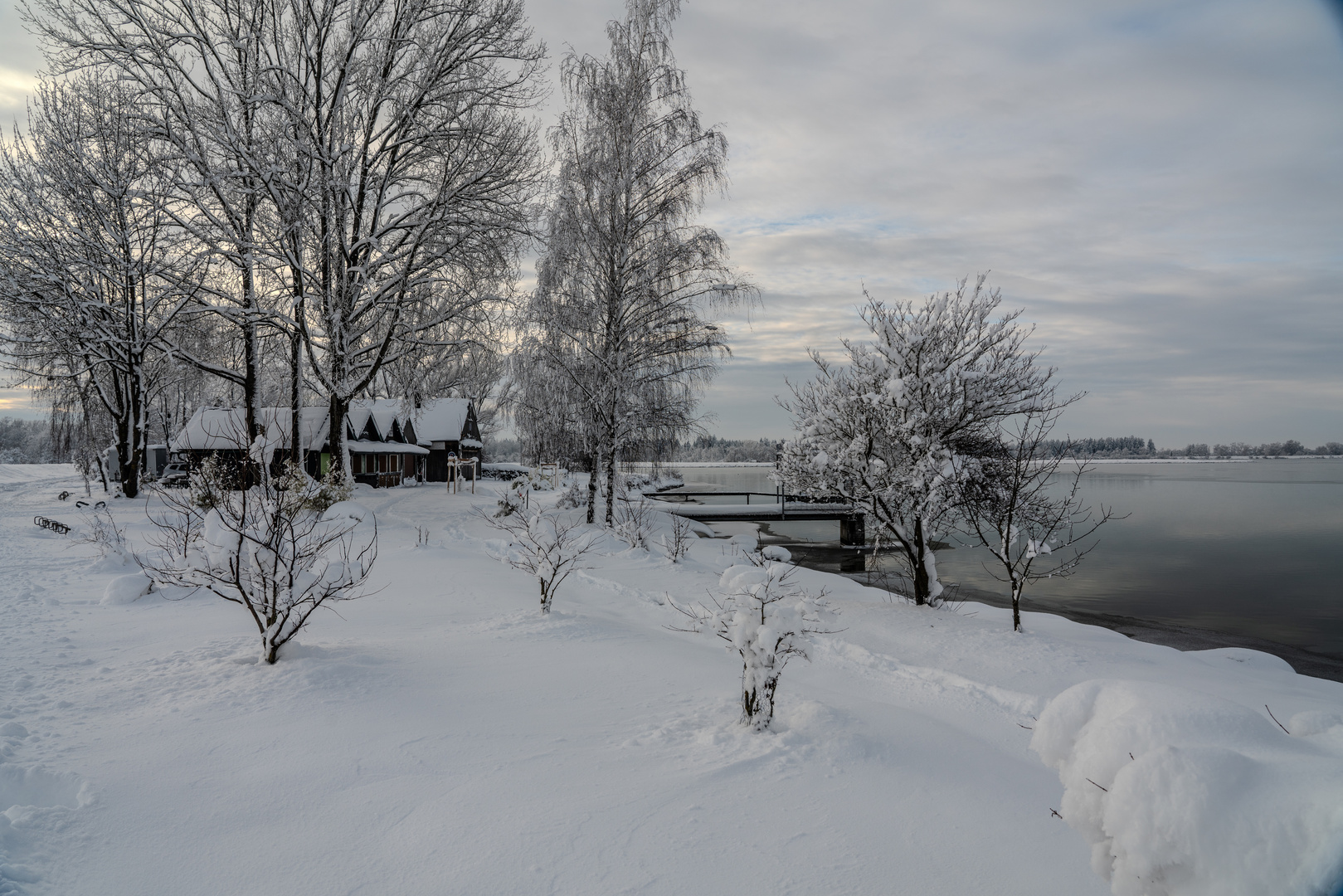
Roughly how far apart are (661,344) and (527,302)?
358 cm

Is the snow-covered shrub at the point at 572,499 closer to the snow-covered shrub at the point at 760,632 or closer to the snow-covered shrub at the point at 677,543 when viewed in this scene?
the snow-covered shrub at the point at 677,543

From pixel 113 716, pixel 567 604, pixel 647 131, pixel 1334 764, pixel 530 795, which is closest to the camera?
pixel 1334 764

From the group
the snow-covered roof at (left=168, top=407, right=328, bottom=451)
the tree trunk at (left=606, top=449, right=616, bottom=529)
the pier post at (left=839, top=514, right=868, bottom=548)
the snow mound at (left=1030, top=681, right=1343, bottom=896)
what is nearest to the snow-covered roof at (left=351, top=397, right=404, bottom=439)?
the snow-covered roof at (left=168, top=407, right=328, bottom=451)

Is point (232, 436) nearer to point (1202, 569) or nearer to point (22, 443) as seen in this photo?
point (1202, 569)

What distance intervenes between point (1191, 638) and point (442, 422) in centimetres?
3648

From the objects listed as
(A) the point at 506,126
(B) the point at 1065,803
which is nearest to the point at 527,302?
(A) the point at 506,126

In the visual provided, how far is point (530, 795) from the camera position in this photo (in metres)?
3.91

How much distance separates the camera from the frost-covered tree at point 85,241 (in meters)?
17.5

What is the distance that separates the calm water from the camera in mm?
14742

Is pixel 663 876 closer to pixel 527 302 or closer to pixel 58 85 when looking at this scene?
pixel 527 302

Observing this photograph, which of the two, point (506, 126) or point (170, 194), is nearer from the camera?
point (170, 194)

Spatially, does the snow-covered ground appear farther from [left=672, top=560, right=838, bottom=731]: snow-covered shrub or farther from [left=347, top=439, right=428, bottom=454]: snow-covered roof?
[left=347, top=439, right=428, bottom=454]: snow-covered roof

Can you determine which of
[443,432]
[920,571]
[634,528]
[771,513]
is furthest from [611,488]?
[443,432]

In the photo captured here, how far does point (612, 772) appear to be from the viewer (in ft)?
13.9
